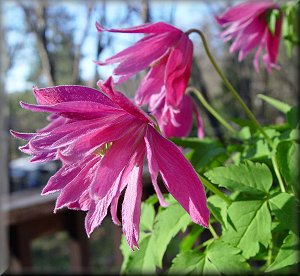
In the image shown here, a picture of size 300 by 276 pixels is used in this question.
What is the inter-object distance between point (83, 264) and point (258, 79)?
8.81ft

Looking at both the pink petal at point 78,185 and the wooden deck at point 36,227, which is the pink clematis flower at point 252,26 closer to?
the pink petal at point 78,185

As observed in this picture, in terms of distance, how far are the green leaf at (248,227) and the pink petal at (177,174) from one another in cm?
11

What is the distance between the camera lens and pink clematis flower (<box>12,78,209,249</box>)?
0.45 meters

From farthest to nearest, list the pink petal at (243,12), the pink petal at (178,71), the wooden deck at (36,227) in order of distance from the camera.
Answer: the wooden deck at (36,227), the pink petal at (243,12), the pink petal at (178,71)

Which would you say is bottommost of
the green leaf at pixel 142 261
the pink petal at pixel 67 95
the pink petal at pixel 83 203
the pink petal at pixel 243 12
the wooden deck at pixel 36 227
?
the wooden deck at pixel 36 227

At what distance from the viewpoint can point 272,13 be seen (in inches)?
34.2

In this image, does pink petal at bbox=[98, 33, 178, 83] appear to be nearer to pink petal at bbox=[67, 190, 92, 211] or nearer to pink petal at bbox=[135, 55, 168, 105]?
pink petal at bbox=[135, 55, 168, 105]

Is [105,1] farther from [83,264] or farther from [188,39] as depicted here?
[188,39]

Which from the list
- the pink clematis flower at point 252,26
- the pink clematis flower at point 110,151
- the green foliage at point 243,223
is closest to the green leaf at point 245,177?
the green foliage at point 243,223

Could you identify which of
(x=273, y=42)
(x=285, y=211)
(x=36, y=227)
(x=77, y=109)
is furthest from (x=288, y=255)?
(x=36, y=227)

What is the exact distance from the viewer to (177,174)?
46cm

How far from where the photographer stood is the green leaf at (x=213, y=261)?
53cm

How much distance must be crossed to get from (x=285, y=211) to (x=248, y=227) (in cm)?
4

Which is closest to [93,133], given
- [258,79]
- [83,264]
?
[83,264]
